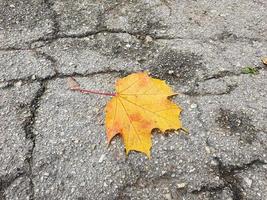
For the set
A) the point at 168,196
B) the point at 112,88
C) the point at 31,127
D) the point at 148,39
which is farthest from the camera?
the point at 148,39

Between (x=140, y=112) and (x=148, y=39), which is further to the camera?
(x=148, y=39)

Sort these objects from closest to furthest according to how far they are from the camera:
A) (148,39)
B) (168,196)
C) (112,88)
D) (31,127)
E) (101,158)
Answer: (168,196)
(101,158)
(31,127)
(112,88)
(148,39)

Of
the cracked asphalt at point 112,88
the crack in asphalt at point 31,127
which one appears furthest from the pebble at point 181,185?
the crack in asphalt at point 31,127

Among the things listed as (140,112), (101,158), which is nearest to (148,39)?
(140,112)

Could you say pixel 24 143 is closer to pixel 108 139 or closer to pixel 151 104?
pixel 108 139

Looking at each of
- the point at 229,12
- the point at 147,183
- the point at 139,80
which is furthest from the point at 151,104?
the point at 229,12

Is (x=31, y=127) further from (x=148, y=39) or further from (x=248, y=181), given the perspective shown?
(x=248, y=181)

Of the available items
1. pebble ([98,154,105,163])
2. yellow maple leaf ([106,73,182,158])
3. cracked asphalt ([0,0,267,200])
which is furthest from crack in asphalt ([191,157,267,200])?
pebble ([98,154,105,163])

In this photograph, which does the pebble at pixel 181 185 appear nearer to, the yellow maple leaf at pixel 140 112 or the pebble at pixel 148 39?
the yellow maple leaf at pixel 140 112
